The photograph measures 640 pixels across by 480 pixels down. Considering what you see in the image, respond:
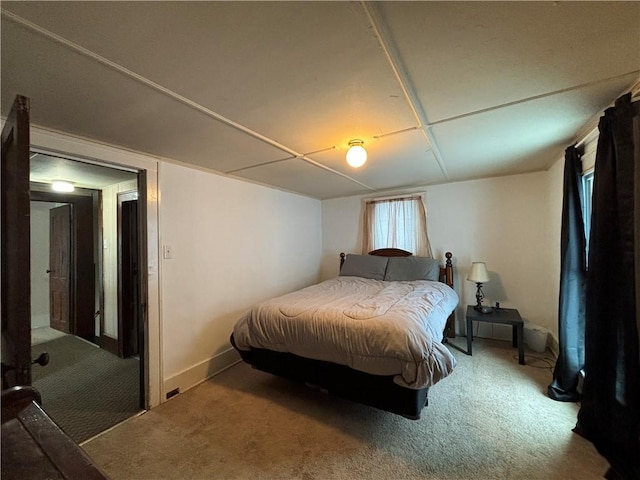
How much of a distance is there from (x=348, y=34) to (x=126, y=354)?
4.03m

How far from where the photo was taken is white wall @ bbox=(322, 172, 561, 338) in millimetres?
3158

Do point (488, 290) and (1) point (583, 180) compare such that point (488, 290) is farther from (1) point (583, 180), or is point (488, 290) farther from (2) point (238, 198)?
(2) point (238, 198)

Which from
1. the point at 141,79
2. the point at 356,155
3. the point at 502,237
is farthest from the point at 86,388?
the point at 502,237

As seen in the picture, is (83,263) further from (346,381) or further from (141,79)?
(346,381)

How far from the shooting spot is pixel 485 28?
0.98 m

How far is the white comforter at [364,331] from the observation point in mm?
1652

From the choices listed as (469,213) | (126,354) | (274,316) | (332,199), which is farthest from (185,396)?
(469,213)

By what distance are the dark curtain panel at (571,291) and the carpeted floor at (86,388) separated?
11.4ft

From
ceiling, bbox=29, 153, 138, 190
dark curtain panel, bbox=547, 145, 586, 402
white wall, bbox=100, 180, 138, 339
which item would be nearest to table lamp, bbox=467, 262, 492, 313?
dark curtain panel, bbox=547, 145, 586, 402

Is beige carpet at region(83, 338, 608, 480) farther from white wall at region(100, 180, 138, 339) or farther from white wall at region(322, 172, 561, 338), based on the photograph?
white wall at region(100, 180, 138, 339)

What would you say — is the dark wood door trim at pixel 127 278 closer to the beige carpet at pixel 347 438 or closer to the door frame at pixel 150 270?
the door frame at pixel 150 270

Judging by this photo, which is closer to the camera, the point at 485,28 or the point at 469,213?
the point at 485,28

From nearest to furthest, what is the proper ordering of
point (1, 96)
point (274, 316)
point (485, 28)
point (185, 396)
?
1. point (485, 28)
2. point (1, 96)
3. point (274, 316)
4. point (185, 396)

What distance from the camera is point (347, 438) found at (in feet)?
5.76
